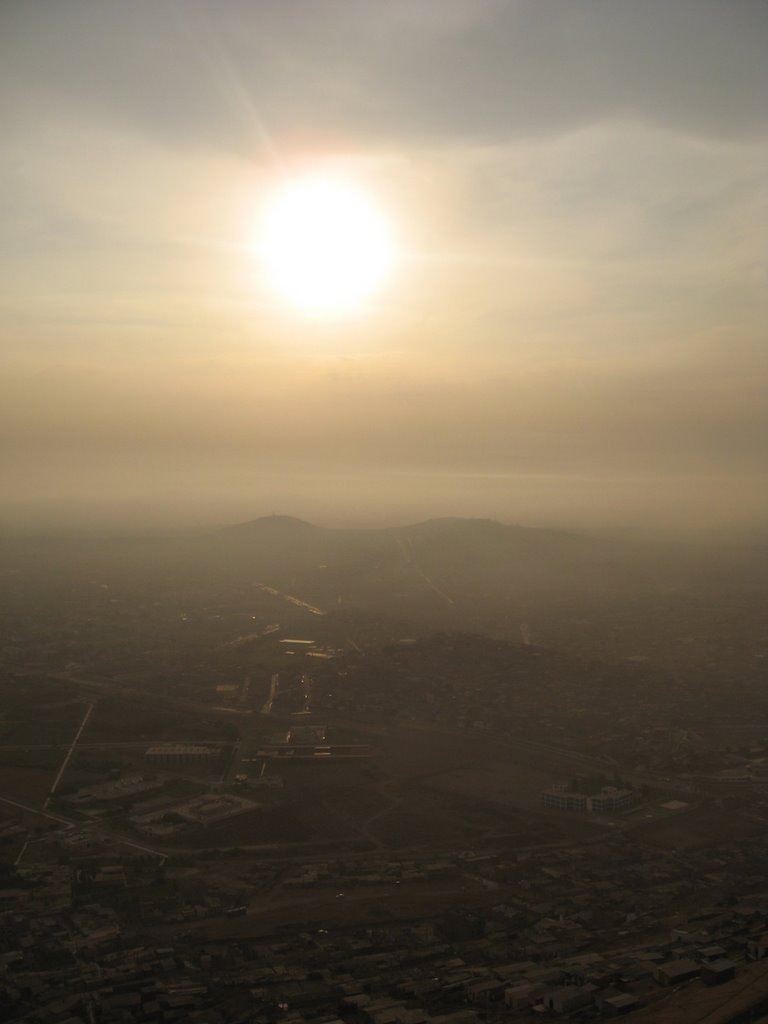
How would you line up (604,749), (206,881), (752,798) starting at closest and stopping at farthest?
(206,881), (752,798), (604,749)

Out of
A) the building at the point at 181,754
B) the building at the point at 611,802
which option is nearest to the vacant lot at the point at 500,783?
the building at the point at 611,802

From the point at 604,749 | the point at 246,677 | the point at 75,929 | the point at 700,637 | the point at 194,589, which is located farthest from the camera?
the point at 194,589

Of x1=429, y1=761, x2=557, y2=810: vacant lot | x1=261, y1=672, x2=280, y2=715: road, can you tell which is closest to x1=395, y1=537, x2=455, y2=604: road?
x1=261, y1=672, x2=280, y2=715: road

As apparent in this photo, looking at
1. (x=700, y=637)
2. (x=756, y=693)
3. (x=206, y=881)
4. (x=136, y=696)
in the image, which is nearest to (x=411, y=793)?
(x=206, y=881)

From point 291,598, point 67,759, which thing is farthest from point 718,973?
point 291,598

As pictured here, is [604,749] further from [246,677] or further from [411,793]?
[246,677]

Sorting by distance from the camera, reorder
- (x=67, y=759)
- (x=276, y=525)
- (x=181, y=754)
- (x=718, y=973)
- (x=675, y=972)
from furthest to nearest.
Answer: (x=276, y=525) < (x=181, y=754) < (x=67, y=759) < (x=675, y=972) < (x=718, y=973)

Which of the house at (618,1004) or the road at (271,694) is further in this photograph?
the road at (271,694)

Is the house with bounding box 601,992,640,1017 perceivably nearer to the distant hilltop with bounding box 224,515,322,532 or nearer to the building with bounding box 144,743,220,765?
the building with bounding box 144,743,220,765

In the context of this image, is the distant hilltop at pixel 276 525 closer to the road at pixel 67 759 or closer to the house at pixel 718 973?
the road at pixel 67 759

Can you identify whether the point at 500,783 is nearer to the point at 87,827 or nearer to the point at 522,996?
the point at 87,827

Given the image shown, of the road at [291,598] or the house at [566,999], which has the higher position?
the road at [291,598]
